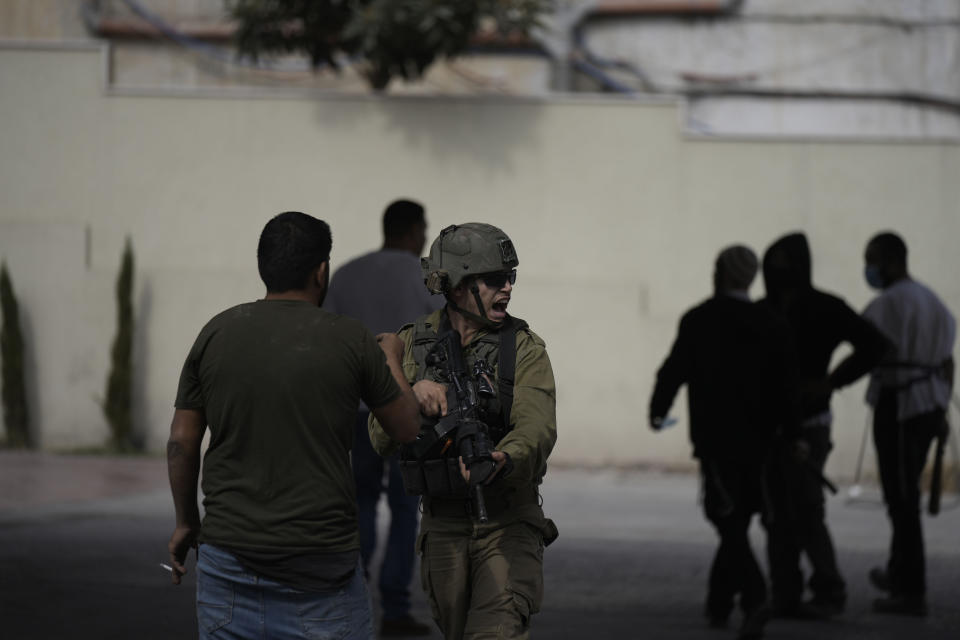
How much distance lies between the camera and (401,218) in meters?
7.03

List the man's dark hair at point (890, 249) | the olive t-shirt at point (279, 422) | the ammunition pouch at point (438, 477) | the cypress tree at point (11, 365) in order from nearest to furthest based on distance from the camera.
A: 1. the olive t-shirt at point (279, 422)
2. the ammunition pouch at point (438, 477)
3. the man's dark hair at point (890, 249)
4. the cypress tree at point (11, 365)

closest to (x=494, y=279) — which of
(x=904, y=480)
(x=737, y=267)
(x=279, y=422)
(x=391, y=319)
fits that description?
(x=279, y=422)

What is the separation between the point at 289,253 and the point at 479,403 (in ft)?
2.40

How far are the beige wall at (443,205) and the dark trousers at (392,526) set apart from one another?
6.76m

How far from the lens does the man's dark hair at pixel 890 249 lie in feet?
25.7

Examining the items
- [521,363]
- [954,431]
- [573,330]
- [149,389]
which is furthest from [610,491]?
[521,363]

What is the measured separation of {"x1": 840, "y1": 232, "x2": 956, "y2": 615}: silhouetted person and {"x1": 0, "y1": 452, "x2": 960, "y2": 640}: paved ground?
25cm

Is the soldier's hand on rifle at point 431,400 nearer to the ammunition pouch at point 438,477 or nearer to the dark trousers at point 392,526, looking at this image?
the ammunition pouch at point 438,477

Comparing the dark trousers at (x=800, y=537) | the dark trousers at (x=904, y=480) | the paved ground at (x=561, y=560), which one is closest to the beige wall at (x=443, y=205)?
the paved ground at (x=561, y=560)

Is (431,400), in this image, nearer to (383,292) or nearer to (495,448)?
(495,448)

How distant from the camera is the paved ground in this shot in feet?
22.6

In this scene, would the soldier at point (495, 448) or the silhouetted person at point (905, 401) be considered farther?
the silhouetted person at point (905, 401)

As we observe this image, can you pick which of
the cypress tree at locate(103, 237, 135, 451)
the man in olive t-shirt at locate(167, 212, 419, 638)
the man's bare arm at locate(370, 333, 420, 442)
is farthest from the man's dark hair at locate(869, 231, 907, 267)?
the cypress tree at locate(103, 237, 135, 451)

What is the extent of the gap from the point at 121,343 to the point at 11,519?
4.03 metres
